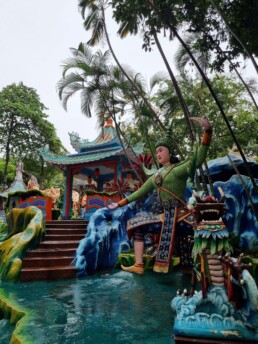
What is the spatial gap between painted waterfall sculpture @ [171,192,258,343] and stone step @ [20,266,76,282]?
320 centimetres

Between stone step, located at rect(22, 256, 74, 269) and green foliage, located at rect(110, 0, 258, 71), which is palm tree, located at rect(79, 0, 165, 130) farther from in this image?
stone step, located at rect(22, 256, 74, 269)

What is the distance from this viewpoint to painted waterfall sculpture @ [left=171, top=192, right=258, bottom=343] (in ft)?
6.02

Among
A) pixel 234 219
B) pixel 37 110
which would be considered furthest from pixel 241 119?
pixel 37 110

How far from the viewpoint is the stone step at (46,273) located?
189 inches

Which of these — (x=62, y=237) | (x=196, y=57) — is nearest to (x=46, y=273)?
(x=62, y=237)

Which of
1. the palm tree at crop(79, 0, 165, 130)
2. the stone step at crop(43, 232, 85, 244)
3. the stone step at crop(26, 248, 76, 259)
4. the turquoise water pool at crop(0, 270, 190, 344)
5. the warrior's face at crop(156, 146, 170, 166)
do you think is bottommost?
the turquoise water pool at crop(0, 270, 190, 344)

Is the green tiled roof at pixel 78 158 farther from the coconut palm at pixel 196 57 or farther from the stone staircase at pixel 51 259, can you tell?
the stone staircase at pixel 51 259

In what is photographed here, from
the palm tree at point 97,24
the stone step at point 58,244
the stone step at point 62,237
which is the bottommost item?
the stone step at point 58,244

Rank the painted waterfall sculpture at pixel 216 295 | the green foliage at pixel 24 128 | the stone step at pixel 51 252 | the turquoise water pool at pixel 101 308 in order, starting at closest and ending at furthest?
the painted waterfall sculpture at pixel 216 295, the turquoise water pool at pixel 101 308, the stone step at pixel 51 252, the green foliage at pixel 24 128

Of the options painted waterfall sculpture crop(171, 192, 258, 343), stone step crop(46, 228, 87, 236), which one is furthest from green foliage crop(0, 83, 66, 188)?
painted waterfall sculpture crop(171, 192, 258, 343)

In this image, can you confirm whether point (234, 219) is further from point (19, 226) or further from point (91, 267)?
point (19, 226)

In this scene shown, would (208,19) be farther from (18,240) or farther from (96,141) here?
(96,141)

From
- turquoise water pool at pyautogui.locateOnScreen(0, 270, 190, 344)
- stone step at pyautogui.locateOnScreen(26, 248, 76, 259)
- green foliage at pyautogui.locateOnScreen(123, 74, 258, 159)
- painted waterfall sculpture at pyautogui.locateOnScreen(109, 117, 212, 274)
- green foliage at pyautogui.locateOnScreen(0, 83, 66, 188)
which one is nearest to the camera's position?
turquoise water pool at pyautogui.locateOnScreen(0, 270, 190, 344)

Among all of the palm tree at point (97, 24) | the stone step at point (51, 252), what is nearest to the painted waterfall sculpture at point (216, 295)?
the stone step at point (51, 252)
